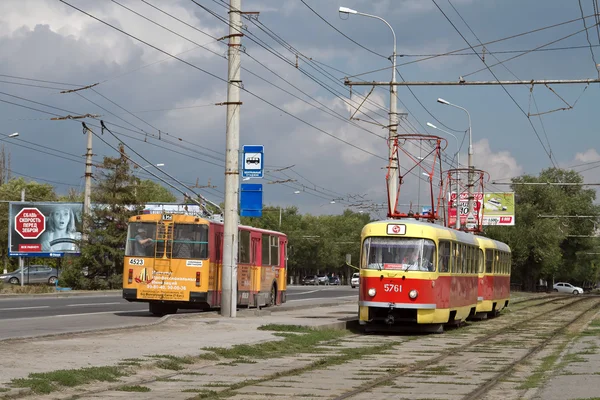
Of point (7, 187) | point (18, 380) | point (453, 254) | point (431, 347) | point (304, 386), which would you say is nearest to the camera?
point (18, 380)

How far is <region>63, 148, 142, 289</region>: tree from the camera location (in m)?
55.9

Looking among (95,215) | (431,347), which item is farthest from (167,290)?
(95,215)

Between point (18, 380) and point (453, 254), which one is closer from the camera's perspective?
point (18, 380)

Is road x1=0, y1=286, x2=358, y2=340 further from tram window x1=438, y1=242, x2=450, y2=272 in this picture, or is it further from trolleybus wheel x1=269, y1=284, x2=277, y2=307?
tram window x1=438, y1=242, x2=450, y2=272

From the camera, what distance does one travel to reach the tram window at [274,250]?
3688cm

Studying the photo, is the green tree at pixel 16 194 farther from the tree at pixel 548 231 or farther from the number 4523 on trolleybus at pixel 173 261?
the number 4523 on trolleybus at pixel 173 261

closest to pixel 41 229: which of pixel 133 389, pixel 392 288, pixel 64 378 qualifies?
pixel 392 288

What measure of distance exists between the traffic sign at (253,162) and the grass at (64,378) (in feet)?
50.2

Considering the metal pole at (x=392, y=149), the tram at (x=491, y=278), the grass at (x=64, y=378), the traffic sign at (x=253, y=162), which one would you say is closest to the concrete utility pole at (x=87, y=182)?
the metal pole at (x=392, y=149)

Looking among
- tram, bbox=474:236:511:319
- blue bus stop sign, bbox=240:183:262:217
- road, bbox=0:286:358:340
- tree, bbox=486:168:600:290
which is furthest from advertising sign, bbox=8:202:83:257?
tree, bbox=486:168:600:290

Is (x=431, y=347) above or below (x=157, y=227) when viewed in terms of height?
below

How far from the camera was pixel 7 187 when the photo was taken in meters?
103

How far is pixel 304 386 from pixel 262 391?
0.84 meters

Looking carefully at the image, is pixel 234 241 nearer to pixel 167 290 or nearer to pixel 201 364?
pixel 167 290
